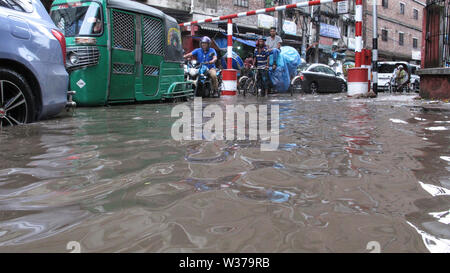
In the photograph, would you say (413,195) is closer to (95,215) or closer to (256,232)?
(256,232)

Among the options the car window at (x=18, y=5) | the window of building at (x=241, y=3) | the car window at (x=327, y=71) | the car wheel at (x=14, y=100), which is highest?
the window of building at (x=241, y=3)

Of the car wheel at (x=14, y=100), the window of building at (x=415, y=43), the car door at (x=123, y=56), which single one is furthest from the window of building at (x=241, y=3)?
the window of building at (x=415, y=43)

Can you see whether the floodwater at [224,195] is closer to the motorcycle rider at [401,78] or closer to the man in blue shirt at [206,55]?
the man in blue shirt at [206,55]

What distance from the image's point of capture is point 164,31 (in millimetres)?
7766

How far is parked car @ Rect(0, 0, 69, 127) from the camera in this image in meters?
3.65

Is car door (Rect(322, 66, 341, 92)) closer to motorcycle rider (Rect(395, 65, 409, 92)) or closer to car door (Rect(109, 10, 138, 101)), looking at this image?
motorcycle rider (Rect(395, 65, 409, 92))

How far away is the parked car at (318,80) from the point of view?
16.5m

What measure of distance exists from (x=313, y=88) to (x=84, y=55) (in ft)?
40.2

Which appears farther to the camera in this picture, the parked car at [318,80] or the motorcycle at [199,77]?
the parked car at [318,80]

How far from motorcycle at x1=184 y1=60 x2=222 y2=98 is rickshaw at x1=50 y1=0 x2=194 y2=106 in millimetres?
1885

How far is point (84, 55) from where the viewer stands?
635 centimetres

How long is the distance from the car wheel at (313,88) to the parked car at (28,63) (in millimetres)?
13626

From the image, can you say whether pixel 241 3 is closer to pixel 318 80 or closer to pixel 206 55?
pixel 318 80

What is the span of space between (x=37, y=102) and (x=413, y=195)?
144 inches
